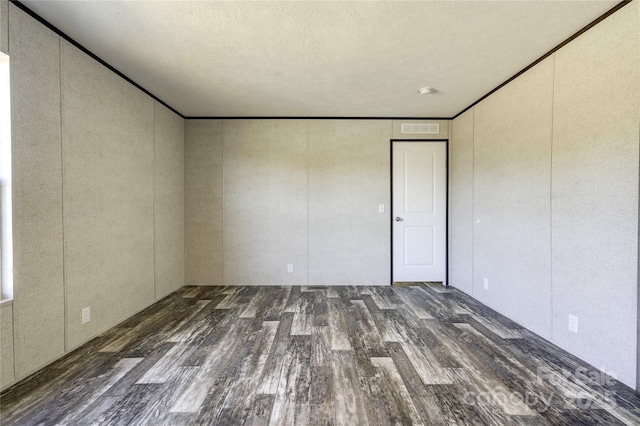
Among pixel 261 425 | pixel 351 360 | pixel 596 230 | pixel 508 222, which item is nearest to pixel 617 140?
pixel 596 230

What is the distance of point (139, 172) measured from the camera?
317 centimetres

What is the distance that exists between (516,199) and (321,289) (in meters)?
2.68

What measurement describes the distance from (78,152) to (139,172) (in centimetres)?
83

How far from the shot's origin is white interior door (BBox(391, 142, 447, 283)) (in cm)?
427

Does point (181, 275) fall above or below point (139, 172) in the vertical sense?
below

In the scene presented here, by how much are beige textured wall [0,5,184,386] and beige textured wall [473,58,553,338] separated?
410 cm

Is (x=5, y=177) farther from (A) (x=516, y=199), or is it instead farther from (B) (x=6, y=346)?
(A) (x=516, y=199)

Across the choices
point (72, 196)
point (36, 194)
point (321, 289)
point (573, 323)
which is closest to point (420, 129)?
point (321, 289)

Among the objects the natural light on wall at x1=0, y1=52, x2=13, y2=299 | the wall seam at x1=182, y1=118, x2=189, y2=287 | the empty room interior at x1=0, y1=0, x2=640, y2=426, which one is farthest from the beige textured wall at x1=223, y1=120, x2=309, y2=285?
the natural light on wall at x1=0, y1=52, x2=13, y2=299

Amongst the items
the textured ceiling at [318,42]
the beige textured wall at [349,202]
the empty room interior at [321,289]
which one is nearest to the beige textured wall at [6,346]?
the empty room interior at [321,289]

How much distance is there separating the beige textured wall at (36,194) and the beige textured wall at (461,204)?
4394 millimetres

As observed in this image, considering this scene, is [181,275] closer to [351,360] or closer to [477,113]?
[351,360]

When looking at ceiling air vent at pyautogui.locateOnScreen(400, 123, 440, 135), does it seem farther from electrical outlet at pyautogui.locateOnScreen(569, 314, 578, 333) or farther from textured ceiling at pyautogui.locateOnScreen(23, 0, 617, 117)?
electrical outlet at pyautogui.locateOnScreen(569, 314, 578, 333)

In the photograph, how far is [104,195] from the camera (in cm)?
263
